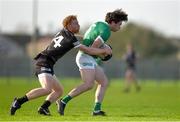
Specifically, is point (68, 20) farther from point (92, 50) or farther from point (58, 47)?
point (92, 50)

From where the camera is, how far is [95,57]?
653 inches

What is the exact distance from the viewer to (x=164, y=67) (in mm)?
64438

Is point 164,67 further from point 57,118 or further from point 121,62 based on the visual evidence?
point 57,118

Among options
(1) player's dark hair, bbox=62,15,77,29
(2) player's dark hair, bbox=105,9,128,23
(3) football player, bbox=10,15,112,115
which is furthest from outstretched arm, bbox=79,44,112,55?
(2) player's dark hair, bbox=105,9,128,23

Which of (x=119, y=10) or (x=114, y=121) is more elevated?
(x=119, y=10)

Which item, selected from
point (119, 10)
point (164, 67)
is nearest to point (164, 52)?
point (164, 67)

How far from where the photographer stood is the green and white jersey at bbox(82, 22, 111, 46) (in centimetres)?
1622

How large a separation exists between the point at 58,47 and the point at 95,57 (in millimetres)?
927

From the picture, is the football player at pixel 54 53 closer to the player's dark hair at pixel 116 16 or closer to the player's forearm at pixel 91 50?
the player's forearm at pixel 91 50

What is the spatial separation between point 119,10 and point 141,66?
1790 inches

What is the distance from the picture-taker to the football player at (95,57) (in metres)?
16.3

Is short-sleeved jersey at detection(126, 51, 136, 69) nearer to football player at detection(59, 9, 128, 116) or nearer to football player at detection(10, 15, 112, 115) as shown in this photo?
football player at detection(59, 9, 128, 116)

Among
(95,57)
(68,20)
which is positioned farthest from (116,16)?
(68,20)

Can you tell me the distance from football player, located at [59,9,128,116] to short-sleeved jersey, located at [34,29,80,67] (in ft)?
1.46
